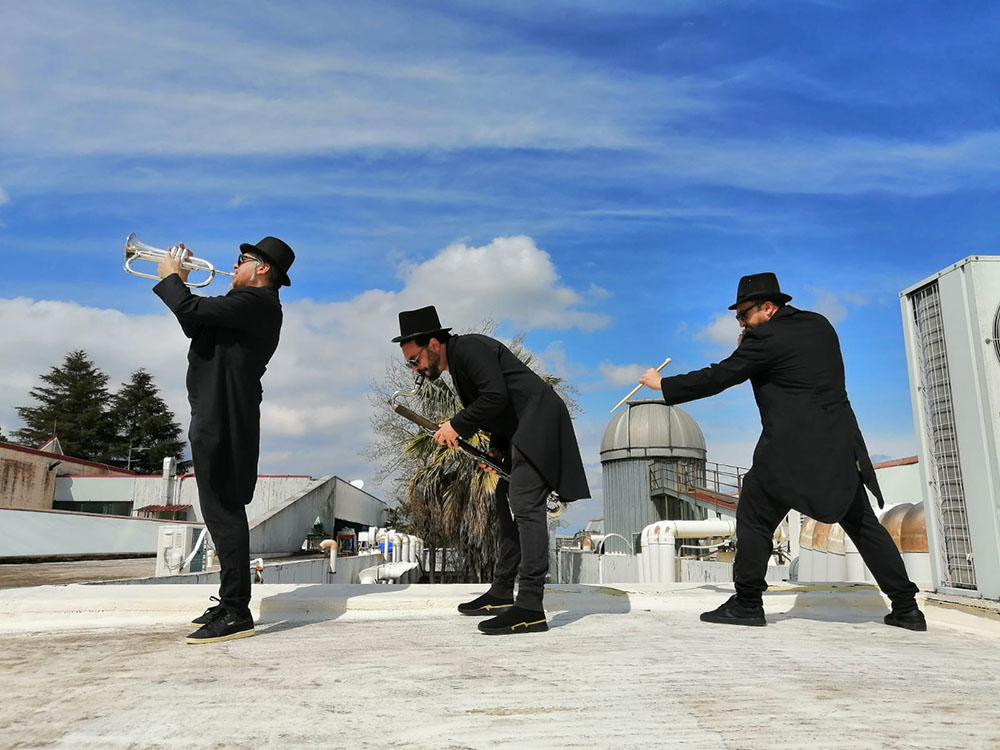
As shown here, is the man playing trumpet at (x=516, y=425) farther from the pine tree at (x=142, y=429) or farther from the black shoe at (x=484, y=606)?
the pine tree at (x=142, y=429)

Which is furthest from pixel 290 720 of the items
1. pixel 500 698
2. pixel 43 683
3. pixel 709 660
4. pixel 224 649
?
pixel 709 660

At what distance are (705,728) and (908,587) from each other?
2368 millimetres

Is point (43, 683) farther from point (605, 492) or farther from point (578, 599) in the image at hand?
point (605, 492)

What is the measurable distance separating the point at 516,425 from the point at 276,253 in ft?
4.77

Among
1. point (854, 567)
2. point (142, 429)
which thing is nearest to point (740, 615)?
point (854, 567)

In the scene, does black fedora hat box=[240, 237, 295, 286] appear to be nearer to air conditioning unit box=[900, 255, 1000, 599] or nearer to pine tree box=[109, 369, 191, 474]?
air conditioning unit box=[900, 255, 1000, 599]

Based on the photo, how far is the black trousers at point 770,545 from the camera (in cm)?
354

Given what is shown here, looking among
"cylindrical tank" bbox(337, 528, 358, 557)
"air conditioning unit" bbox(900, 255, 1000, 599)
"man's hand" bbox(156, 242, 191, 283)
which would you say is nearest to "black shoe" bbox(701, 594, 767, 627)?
"air conditioning unit" bbox(900, 255, 1000, 599)

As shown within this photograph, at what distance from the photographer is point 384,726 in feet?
5.68

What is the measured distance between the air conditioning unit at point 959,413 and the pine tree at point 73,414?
59.9m

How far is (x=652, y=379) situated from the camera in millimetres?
3717

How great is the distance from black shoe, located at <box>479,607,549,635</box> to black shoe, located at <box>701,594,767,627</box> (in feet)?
2.87

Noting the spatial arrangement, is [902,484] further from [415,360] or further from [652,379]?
[415,360]

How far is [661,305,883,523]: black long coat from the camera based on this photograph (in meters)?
3.43
